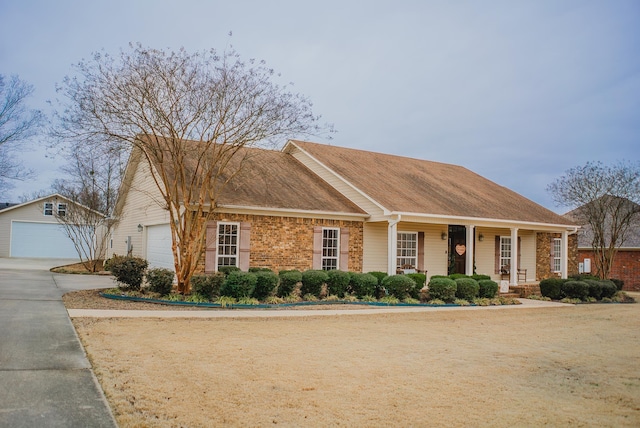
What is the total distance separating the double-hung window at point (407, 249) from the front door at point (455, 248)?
2000 millimetres

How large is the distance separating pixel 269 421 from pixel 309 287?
9221 mm

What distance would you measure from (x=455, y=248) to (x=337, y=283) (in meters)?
8.02

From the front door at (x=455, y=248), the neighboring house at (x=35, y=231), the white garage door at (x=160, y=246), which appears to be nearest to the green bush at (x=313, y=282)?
the white garage door at (x=160, y=246)

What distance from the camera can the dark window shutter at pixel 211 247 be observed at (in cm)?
1511

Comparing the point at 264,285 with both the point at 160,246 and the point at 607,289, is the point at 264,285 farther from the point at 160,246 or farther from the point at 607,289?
the point at 607,289

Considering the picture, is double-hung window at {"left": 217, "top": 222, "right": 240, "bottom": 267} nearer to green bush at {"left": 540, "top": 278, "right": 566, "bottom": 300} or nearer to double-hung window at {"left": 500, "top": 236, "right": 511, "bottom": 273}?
green bush at {"left": 540, "top": 278, "right": 566, "bottom": 300}

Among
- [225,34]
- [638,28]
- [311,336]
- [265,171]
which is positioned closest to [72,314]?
[311,336]

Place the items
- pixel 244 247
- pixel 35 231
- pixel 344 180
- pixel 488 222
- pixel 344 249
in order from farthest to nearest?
pixel 35 231 < pixel 488 222 < pixel 344 180 < pixel 344 249 < pixel 244 247

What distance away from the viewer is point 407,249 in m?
19.2

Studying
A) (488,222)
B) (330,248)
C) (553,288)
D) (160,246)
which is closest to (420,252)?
(488,222)

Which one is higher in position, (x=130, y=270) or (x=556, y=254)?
(x=556, y=254)

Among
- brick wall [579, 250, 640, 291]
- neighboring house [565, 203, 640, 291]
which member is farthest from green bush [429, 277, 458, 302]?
brick wall [579, 250, 640, 291]

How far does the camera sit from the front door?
20.5 meters

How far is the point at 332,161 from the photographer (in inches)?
824
